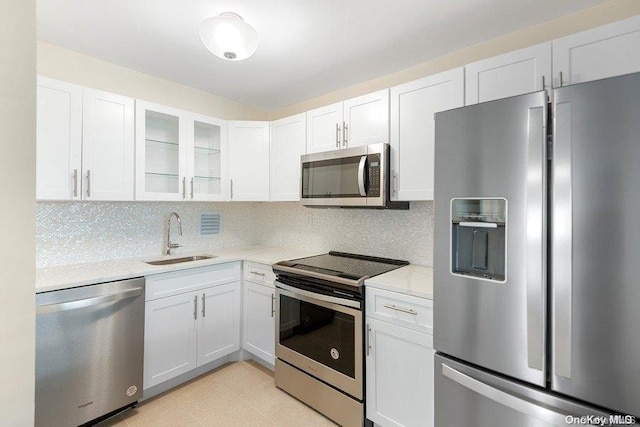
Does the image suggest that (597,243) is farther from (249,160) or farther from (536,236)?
(249,160)

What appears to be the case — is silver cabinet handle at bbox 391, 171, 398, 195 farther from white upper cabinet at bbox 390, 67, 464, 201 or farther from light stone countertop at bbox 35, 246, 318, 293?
light stone countertop at bbox 35, 246, 318, 293

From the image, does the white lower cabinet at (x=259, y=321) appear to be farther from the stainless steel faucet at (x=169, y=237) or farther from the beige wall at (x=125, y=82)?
the beige wall at (x=125, y=82)

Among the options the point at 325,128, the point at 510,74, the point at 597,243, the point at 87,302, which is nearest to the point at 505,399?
the point at 597,243

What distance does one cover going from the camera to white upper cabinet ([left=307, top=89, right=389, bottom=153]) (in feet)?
Result: 6.88

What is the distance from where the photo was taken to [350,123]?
227cm

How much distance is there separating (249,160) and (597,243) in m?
2.58

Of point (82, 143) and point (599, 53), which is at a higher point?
point (599, 53)

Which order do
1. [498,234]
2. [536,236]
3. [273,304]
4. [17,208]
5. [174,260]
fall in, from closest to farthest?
[17,208] < [536,236] < [498,234] < [273,304] < [174,260]

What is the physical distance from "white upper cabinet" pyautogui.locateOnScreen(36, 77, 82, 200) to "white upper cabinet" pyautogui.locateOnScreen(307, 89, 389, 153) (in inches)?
64.9

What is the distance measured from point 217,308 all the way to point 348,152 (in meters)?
1.69

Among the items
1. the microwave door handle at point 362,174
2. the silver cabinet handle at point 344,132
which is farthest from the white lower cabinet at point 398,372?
the silver cabinet handle at point 344,132

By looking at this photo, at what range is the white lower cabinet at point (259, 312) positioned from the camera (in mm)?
2434

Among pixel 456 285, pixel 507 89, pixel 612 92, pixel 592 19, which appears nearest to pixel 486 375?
pixel 456 285

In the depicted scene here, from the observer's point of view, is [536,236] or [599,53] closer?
[536,236]
